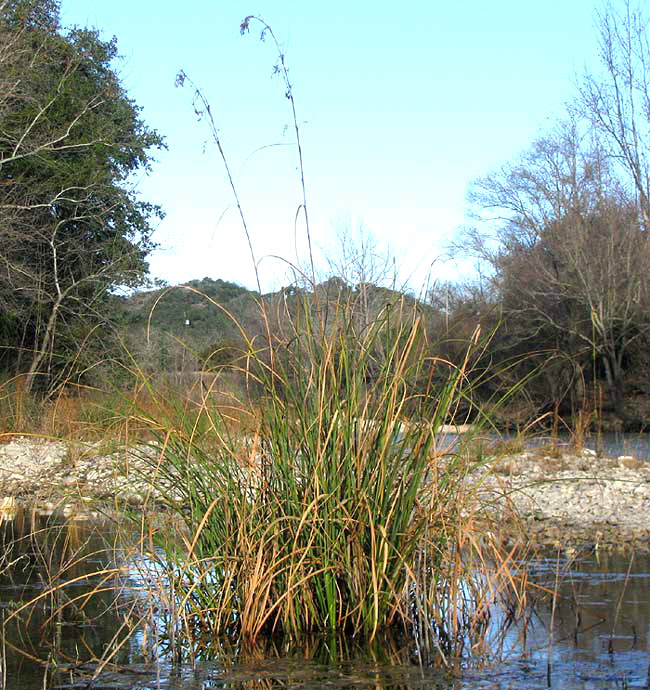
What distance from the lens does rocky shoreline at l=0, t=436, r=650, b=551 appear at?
5.32 meters

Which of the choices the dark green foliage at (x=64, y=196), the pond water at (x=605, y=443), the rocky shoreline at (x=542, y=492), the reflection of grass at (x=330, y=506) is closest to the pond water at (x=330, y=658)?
the reflection of grass at (x=330, y=506)

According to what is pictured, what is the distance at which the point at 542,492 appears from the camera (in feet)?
33.7

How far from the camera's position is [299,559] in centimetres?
380

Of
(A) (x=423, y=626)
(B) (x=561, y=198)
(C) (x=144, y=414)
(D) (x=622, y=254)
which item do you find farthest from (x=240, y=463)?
(B) (x=561, y=198)

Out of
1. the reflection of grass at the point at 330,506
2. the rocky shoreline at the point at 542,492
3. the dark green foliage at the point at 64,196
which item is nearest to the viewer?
the reflection of grass at the point at 330,506

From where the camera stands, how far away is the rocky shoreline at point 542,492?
5.32 m

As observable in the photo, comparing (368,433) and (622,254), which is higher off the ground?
(622,254)

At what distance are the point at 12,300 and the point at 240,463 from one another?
1798 cm

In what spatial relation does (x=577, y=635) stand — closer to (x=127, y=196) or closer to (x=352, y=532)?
(x=352, y=532)

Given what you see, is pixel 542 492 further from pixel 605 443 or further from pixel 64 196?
pixel 64 196

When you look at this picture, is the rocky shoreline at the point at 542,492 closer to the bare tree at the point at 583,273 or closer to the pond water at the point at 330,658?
the pond water at the point at 330,658

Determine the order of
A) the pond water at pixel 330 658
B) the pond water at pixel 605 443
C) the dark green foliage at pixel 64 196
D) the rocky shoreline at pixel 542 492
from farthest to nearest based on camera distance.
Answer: the dark green foliage at pixel 64 196
the pond water at pixel 605 443
the rocky shoreline at pixel 542 492
the pond water at pixel 330 658

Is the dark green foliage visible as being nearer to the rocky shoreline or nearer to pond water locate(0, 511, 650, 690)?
the rocky shoreline

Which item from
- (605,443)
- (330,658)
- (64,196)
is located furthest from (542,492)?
(64,196)
